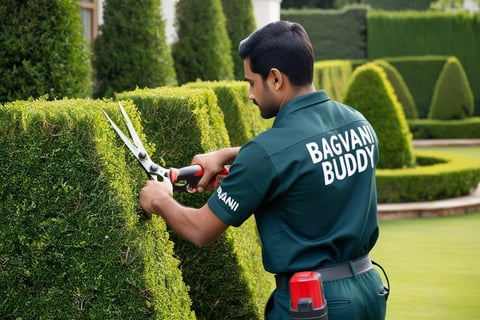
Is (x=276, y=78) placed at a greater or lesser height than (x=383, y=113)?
greater

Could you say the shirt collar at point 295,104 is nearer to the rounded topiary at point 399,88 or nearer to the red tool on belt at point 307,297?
the red tool on belt at point 307,297

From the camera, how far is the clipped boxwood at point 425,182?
1349cm

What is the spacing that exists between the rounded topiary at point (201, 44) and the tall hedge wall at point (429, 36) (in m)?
18.5

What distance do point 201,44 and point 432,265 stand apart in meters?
4.80

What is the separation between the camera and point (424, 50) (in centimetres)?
3109

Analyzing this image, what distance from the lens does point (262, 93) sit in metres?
3.68

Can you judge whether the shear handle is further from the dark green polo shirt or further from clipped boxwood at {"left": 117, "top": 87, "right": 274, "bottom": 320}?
clipped boxwood at {"left": 117, "top": 87, "right": 274, "bottom": 320}

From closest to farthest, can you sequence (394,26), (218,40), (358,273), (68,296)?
(358,273)
(68,296)
(218,40)
(394,26)

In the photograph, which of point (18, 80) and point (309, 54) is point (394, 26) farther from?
point (309, 54)

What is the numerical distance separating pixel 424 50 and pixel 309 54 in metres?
28.1

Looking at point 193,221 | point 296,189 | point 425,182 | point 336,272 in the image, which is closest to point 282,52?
point 296,189

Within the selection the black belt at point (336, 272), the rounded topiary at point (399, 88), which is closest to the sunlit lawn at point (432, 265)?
the black belt at point (336, 272)

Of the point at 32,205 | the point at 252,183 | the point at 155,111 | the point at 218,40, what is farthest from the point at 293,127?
the point at 218,40

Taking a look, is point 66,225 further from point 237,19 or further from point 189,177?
point 237,19
